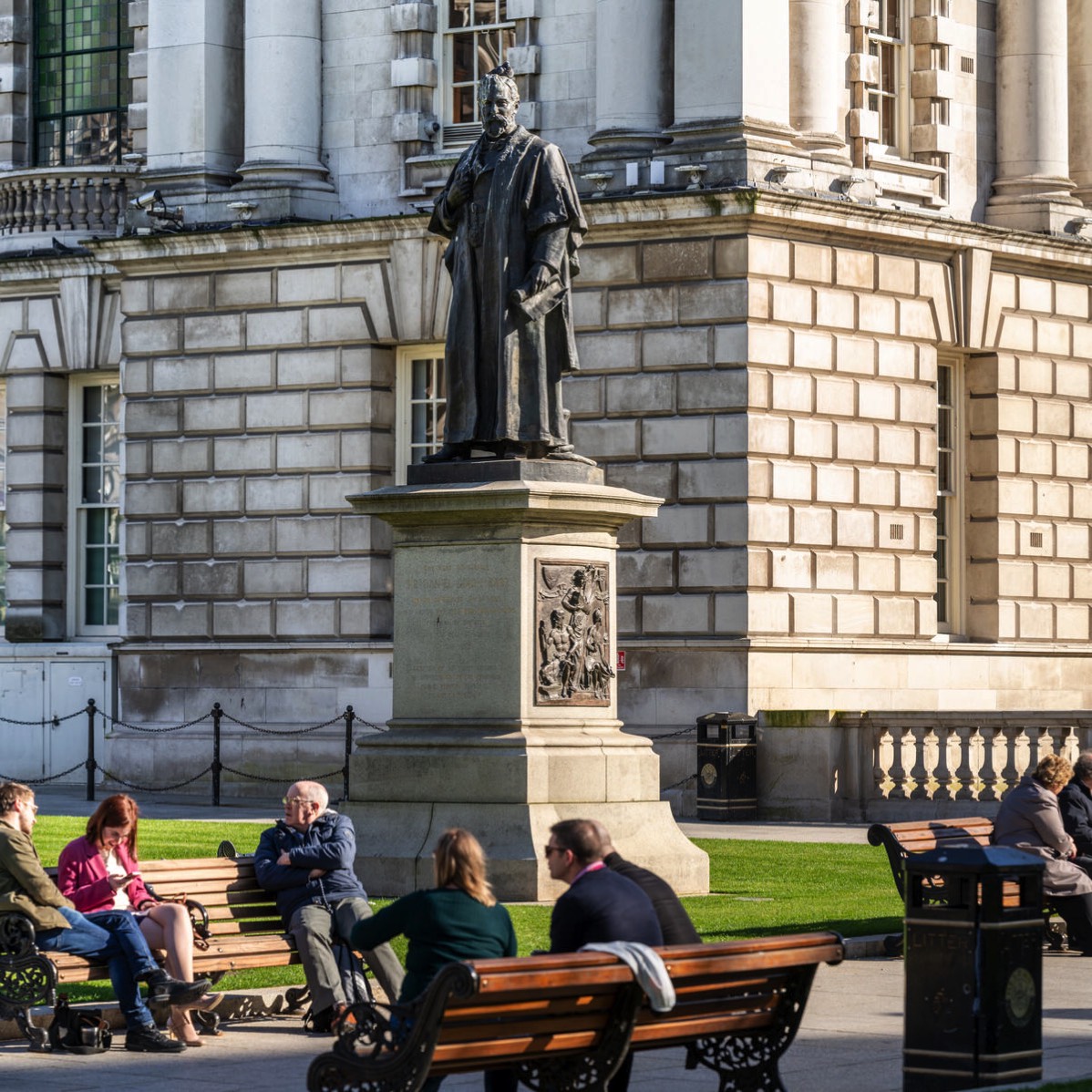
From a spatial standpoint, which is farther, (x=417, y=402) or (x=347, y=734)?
(x=417, y=402)

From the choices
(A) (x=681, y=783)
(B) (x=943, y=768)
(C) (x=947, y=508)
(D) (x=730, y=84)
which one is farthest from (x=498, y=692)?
(C) (x=947, y=508)

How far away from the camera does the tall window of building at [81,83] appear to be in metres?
37.9

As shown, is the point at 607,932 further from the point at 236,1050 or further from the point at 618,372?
the point at 618,372

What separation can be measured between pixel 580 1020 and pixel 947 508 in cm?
2487

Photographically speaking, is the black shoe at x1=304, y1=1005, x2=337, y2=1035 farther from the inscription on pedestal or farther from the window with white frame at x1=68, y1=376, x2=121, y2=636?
the window with white frame at x1=68, y1=376, x2=121, y2=636

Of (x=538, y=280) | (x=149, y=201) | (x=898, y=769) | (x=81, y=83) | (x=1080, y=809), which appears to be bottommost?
(x=898, y=769)

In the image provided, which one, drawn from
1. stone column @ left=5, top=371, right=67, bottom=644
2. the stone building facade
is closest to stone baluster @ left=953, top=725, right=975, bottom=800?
the stone building facade

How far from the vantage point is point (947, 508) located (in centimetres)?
3506

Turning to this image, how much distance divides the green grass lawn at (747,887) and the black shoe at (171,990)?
1.40 metres

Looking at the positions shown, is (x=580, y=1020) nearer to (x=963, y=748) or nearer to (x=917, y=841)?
(x=917, y=841)

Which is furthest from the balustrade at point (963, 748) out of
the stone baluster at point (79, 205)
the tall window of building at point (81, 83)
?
the tall window of building at point (81, 83)

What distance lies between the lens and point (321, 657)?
34.0 metres

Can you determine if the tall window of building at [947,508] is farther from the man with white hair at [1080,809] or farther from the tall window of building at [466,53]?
the man with white hair at [1080,809]

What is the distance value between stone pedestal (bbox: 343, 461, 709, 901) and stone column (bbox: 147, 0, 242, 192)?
54.7 ft
